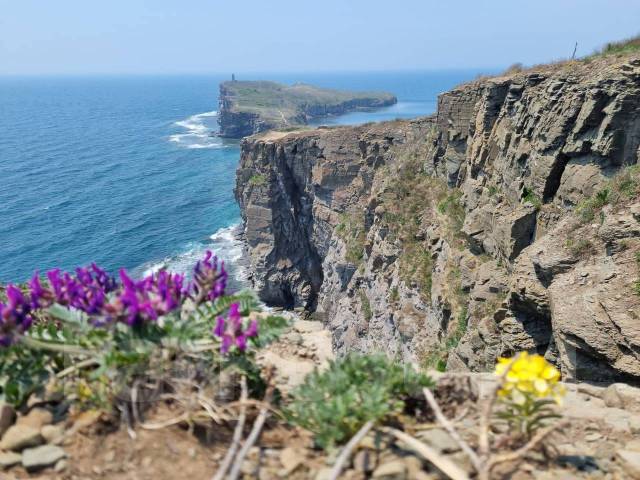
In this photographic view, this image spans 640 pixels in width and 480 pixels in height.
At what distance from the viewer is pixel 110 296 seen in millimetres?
6152

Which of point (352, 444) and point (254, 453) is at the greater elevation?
point (352, 444)

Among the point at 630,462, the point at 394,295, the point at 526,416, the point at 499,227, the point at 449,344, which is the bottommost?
the point at 394,295

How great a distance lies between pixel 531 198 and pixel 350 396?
20.2 metres

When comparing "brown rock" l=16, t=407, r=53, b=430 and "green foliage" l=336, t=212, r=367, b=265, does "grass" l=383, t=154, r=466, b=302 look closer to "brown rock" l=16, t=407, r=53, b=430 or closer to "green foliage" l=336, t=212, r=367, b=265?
"green foliage" l=336, t=212, r=367, b=265

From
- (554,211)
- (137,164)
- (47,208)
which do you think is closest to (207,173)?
(137,164)

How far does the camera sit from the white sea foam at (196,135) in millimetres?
135000

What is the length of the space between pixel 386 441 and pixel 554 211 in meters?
18.7

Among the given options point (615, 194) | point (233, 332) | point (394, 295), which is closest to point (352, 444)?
point (233, 332)

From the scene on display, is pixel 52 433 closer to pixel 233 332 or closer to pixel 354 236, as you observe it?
pixel 233 332

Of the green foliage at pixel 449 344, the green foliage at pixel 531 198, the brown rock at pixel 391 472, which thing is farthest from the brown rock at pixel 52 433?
the green foliage at pixel 531 198

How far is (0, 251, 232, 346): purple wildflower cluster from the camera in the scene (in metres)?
5.34

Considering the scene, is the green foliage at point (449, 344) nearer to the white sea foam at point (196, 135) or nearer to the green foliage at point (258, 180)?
→ the green foliage at point (258, 180)

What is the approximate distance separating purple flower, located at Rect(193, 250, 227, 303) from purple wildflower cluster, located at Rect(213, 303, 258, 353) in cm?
60

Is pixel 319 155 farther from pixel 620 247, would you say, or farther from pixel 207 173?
pixel 207 173
